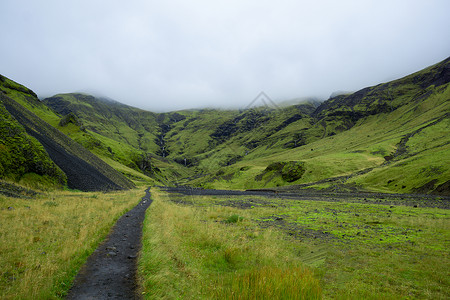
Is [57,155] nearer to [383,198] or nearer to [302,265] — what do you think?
[302,265]

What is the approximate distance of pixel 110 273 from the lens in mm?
8844

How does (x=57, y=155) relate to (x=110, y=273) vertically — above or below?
above

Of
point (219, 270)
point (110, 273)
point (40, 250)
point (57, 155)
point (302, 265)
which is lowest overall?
point (302, 265)

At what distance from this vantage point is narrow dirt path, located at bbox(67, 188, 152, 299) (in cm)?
716

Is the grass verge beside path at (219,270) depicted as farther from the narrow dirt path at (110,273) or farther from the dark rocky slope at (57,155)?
the dark rocky slope at (57,155)

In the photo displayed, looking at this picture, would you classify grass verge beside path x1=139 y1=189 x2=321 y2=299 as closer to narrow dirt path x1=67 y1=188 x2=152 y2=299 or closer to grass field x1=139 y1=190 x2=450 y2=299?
grass field x1=139 y1=190 x2=450 y2=299

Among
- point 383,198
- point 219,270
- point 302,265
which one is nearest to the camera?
point 219,270

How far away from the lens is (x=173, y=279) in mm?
7434

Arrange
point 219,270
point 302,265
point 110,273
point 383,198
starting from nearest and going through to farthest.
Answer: point 110,273
point 219,270
point 302,265
point 383,198

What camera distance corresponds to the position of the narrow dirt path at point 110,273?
282 inches

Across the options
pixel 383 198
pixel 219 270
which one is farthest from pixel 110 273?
pixel 383 198

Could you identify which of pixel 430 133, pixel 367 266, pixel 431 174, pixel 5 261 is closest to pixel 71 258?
pixel 5 261

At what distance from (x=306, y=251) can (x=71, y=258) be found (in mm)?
12561

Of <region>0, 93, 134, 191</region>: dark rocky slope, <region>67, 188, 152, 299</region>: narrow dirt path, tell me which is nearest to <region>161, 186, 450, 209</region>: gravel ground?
<region>67, 188, 152, 299</region>: narrow dirt path
